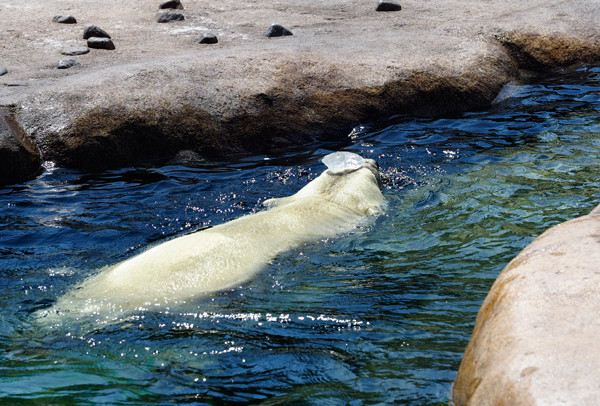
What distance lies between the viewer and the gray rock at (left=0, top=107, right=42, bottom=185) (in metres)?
7.07

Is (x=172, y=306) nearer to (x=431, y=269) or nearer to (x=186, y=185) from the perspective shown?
(x=431, y=269)

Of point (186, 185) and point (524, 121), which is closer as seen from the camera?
point (186, 185)

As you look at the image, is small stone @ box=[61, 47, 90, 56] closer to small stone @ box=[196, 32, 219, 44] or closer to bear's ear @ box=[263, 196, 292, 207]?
small stone @ box=[196, 32, 219, 44]

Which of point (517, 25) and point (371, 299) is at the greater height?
point (517, 25)

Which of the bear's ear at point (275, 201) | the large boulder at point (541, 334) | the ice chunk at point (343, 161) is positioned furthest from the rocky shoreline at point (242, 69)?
the large boulder at point (541, 334)

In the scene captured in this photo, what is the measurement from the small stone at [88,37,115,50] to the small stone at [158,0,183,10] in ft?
7.32

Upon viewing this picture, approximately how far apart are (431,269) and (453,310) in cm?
78

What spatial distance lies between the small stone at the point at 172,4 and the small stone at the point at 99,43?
223cm

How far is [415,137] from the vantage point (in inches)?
324

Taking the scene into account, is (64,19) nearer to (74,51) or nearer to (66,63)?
(74,51)

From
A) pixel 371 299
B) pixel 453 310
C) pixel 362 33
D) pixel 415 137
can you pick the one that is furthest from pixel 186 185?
pixel 362 33

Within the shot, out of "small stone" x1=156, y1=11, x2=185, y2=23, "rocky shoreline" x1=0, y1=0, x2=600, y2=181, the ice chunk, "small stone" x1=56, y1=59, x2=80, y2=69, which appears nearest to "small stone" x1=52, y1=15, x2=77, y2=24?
"rocky shoreline" x1=0, y1=0, x2=600, y2=181

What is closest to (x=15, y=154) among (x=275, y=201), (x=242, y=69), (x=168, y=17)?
(x=275, y=201)

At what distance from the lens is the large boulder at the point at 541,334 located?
2330 millimetres
